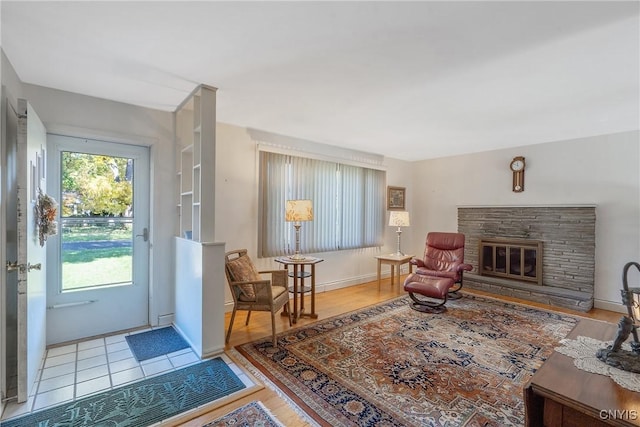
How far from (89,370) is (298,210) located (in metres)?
2.39

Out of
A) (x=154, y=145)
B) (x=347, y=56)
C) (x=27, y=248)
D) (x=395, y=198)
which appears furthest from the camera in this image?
(x=395, y=198)

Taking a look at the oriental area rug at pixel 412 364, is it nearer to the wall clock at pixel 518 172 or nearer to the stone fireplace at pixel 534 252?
the stone fireplace at pixel 534 252

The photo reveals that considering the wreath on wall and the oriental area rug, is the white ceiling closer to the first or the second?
the wreath on wall

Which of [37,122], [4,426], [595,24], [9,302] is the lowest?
[4,426]

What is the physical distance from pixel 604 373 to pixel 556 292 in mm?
3102

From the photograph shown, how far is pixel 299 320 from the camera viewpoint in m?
3.46

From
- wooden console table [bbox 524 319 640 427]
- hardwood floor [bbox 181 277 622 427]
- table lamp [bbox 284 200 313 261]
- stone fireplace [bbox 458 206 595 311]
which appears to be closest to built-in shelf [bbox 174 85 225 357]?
hardwood floor [bbox 181 277 622 427]

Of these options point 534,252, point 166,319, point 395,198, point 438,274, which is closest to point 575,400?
point 438,274

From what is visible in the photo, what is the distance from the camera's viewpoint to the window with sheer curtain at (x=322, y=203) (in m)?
4.09

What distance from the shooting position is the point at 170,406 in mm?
1962

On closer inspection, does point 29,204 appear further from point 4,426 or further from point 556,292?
point 556,292

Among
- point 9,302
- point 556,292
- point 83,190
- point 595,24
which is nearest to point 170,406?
point 9,302

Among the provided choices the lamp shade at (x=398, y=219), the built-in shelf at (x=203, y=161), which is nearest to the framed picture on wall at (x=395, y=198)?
the lamp shade at (x=398, y=219)

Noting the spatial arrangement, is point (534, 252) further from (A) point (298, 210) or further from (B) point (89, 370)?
(B) point (89, 370)
